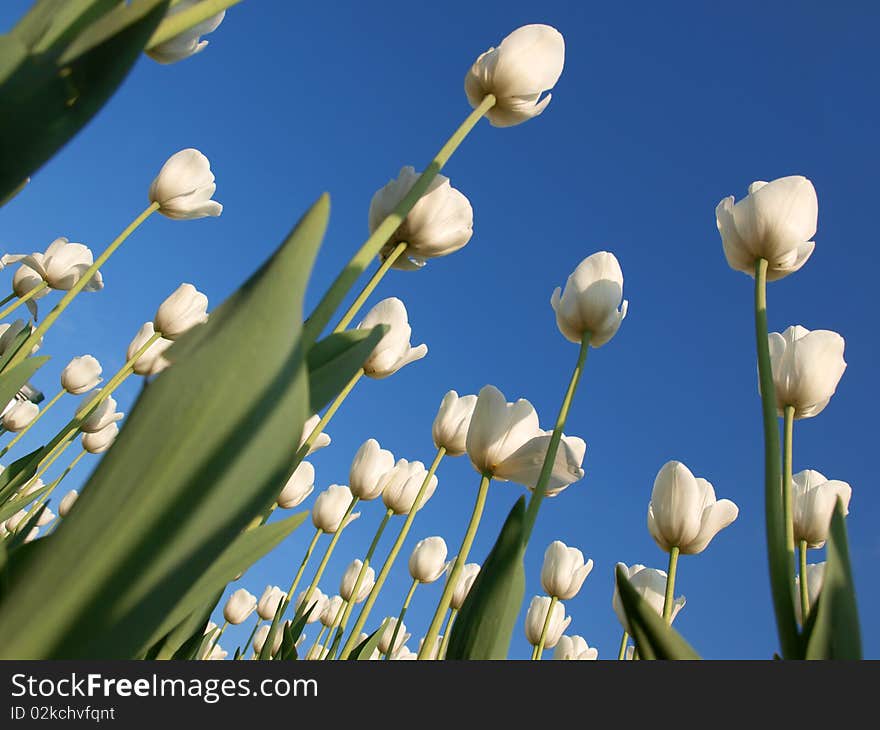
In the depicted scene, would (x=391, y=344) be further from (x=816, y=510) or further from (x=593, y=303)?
(x=816, y=510)

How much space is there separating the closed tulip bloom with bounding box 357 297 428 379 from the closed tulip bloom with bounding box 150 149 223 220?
61cm

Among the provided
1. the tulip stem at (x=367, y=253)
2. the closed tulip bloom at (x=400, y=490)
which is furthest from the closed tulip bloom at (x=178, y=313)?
the tulip stem at (x=367, y=253)

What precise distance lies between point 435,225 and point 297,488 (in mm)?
1816

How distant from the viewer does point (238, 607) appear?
416cm

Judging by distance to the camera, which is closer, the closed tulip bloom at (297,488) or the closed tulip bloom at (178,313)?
the closed tulip bloom at (178,313)

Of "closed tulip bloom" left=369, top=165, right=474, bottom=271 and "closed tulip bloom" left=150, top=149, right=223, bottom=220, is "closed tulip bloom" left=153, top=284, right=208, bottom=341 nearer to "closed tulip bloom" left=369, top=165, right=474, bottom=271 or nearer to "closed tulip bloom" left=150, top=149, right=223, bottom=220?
"closed tulip bloom" left=150, top=149, right=223, bottom=220

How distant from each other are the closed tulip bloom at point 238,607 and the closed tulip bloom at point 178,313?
7.90 feet

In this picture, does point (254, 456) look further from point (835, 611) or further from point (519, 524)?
point (835, 611)

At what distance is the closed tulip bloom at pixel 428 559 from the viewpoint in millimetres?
2807

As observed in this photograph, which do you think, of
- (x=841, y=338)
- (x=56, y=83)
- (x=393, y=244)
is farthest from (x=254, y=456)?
(x=841, y=338)

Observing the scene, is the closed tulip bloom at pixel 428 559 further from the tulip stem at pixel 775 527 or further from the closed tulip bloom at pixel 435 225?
the tulip stem at pixel 775 527

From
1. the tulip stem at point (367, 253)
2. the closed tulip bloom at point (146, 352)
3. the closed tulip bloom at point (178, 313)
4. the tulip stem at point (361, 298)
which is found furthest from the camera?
the closed tulip bloom at point (178, 313)

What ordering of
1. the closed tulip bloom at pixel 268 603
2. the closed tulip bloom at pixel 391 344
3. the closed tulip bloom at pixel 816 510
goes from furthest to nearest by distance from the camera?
the closed tulip bloom at pixel 268 603 < the closed tulip bloom at pixel 391 344 < the closed tulip bloom at pixel 816 510

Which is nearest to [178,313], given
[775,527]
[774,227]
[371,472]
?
[371,472]
